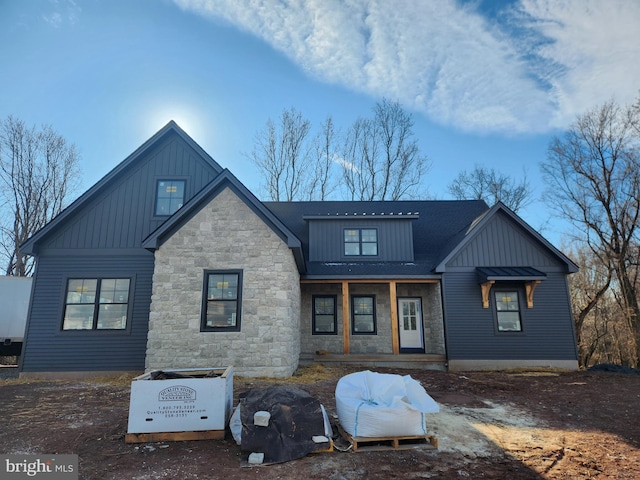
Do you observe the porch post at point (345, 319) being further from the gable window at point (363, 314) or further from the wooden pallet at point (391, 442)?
the wooden pallet at point (391, 442)

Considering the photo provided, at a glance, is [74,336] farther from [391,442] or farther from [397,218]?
[397,218]

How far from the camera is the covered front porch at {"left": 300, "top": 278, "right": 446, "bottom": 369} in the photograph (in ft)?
39.8

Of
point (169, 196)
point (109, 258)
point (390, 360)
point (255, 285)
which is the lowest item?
point (390, 360)

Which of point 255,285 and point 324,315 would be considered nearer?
point 255,285

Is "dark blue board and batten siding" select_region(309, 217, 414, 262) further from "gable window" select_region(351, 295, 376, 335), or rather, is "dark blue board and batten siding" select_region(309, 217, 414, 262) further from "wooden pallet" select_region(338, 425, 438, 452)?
"wooden pallet" select_region(338, 425, 438, 452)

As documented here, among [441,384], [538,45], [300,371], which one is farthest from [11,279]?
[538,45]

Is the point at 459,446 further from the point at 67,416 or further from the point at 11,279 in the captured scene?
the point at 11,279

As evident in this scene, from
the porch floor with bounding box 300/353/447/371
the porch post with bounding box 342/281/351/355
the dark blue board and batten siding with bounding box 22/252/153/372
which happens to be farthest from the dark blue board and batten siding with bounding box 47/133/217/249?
the porch floor with bounding box 300/353/447/371

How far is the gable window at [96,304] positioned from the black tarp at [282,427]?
7.30 m

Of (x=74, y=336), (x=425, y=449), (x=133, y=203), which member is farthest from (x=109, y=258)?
(x=425, y=449)

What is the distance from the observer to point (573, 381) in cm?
950

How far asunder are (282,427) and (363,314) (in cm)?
904

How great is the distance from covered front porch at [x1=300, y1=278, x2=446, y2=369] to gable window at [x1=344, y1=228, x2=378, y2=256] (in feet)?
4.28

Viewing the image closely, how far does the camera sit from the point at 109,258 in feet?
34.0
